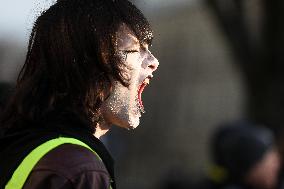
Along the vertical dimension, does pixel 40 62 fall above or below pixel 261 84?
above

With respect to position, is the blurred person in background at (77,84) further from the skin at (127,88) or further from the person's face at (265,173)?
the person's face at (265,173)

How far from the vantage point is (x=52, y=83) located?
2.16m

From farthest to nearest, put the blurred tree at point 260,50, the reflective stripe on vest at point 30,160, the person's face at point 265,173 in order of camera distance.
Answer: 1. the blurred tree at point 260,50
2. the person's face at point 265,173
3. the reflective stripe on vest at point 30,160

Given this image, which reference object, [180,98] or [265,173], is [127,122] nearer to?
[265,173]

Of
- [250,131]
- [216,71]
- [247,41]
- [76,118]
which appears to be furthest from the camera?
[216,71]

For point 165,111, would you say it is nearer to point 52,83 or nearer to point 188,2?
point 188,2

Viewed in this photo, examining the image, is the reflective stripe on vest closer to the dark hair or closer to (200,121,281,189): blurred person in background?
the dark hair

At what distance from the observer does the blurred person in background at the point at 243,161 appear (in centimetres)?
480

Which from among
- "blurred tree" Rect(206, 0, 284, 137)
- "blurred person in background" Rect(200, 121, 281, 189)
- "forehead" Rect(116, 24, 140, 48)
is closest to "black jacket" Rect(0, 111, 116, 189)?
"forehead" Rect(116, 24, 140, 48)

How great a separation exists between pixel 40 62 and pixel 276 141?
344 centimetres

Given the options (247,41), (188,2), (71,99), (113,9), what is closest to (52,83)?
(71,99)

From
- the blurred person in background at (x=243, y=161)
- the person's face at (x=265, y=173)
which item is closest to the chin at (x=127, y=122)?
the blurred person in background at (x=243, y=161)

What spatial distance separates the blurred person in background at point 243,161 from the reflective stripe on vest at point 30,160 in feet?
9.22

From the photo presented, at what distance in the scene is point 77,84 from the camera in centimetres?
213
